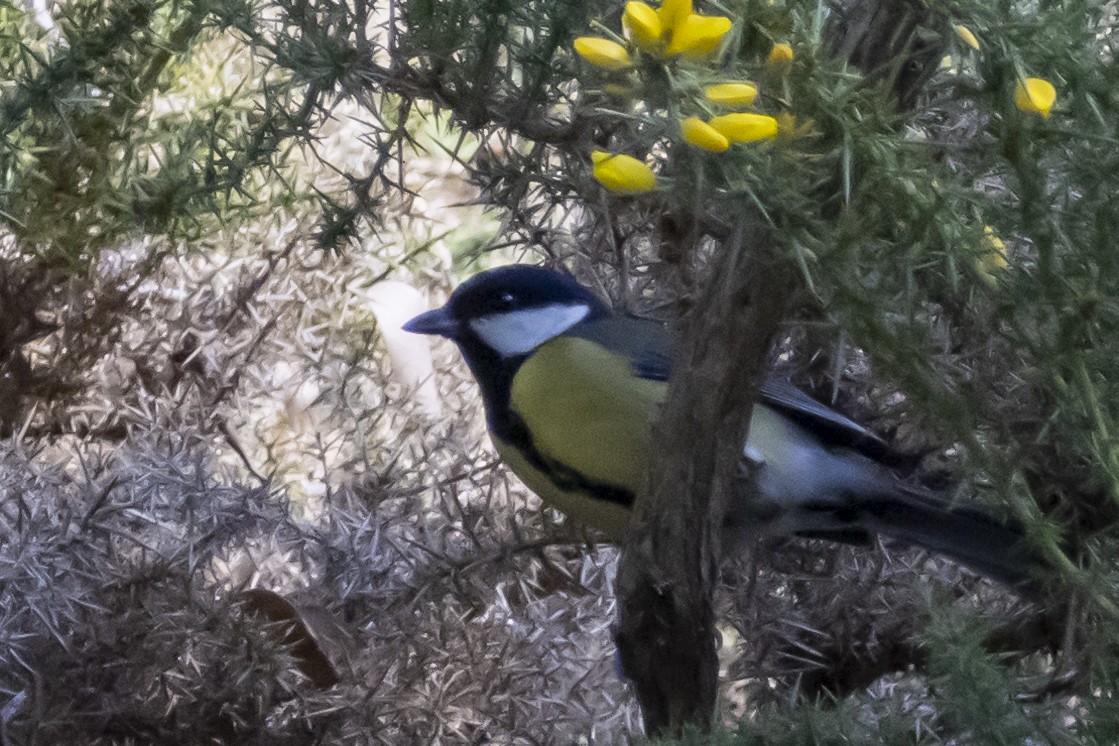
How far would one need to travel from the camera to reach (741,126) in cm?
41

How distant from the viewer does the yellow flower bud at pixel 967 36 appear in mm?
456

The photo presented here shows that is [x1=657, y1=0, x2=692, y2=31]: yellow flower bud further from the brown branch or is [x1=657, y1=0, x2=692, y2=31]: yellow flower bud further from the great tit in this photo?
the great tit

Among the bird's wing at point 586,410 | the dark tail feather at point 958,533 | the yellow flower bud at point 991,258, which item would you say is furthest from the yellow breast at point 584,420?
the yellow flower bud at point 991,258

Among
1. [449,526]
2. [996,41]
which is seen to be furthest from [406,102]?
[996,41]

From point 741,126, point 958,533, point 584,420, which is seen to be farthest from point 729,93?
point 584,420

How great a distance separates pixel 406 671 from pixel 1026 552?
39cm

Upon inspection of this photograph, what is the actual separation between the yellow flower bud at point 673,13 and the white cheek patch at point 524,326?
1.95 feet

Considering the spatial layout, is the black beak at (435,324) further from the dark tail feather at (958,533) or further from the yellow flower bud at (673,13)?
the yellow flower bud at (673,13)

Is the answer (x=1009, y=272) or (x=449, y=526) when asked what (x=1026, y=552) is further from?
(x=449, y=526)

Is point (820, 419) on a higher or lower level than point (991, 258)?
lower

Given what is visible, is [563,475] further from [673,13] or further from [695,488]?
[673,13]

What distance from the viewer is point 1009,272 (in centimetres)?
50

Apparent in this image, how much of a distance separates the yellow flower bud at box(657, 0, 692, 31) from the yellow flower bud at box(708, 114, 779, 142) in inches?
1.3

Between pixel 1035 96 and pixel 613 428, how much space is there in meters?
0.54
